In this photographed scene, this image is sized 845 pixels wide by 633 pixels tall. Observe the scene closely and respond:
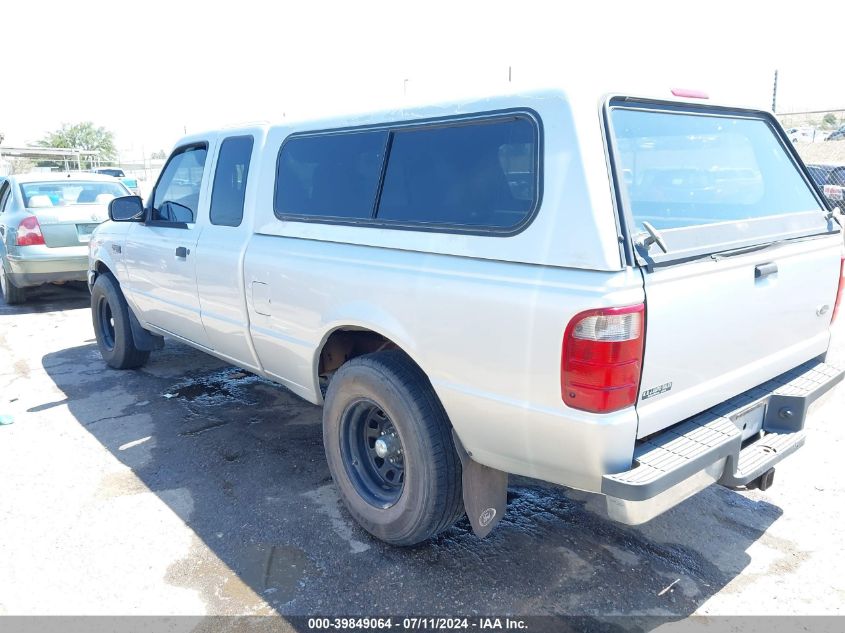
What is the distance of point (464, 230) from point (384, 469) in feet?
4.49

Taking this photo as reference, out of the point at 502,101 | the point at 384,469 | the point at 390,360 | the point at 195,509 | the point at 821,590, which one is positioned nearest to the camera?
the point at 502,101

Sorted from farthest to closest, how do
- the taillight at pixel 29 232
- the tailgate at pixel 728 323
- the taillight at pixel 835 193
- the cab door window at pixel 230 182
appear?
the taillight at pixel 835 193
the taillight at pixel 29 232
the cab door window at pixel 230 182
the tailgate at pixel 728 323

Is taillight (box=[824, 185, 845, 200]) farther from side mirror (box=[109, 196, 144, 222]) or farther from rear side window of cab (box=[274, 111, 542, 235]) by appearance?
side mirror (box=[109, 196, 144, 222])

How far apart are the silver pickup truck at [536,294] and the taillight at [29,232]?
552 cm

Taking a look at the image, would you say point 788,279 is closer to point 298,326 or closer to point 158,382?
point 298,326

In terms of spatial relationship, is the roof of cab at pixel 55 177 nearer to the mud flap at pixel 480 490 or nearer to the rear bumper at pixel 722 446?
the mud flap at pixel 480 490

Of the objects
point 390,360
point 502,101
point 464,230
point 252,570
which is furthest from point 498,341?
point 252,570

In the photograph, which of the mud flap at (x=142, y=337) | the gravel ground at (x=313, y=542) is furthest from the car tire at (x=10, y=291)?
the gravel ground at (x=313, y=542)

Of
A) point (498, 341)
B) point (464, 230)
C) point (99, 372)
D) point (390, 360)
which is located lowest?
point (99, 372)

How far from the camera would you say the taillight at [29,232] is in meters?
8.27

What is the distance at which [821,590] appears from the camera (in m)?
2.86

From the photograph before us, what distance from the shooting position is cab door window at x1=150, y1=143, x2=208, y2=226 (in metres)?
4.57

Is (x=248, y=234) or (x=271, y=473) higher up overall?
(x=248, y=234)

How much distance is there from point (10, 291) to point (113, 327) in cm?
386
